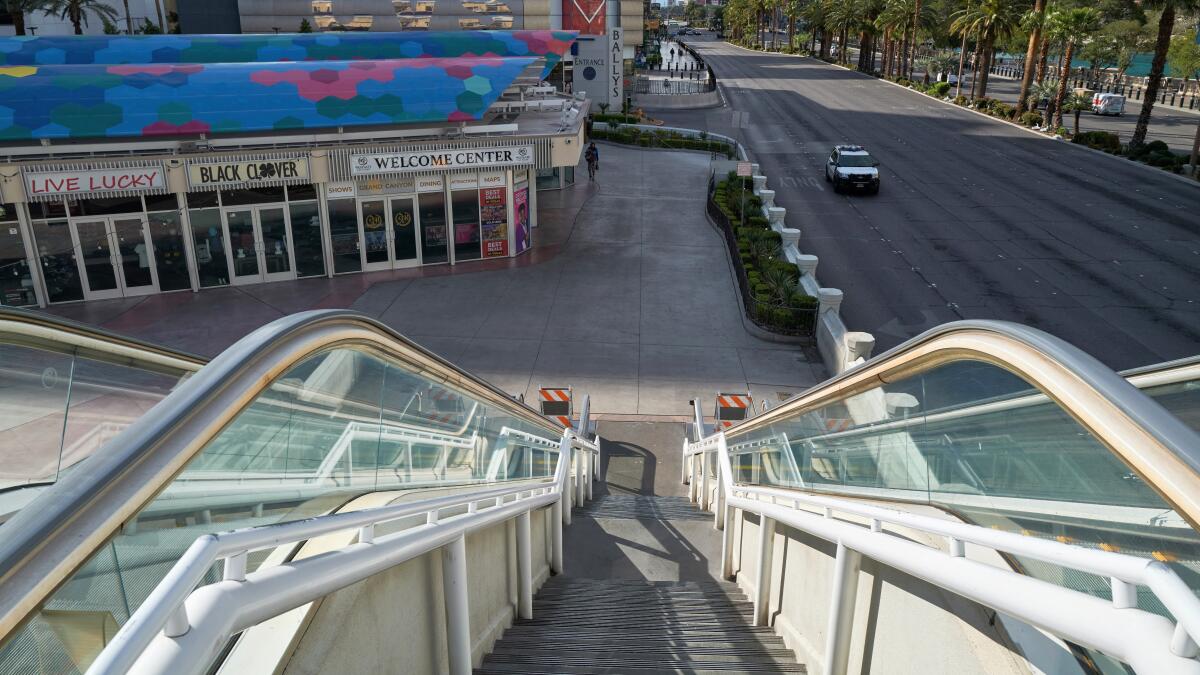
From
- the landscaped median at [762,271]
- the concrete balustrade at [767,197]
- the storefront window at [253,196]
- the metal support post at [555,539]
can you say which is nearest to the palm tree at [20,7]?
the storefront window at [253,196]

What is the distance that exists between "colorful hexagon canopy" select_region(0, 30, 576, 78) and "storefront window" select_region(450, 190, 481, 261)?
5905 millimetres

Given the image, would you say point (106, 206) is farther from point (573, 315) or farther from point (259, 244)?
point (573, 315)

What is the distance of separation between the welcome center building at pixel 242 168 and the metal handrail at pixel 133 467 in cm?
2026

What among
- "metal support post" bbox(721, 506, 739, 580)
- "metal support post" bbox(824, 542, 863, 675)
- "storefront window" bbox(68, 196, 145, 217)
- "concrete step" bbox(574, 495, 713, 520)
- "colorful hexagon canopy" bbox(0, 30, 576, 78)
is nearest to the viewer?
"metal support post" bbox(824, 542, 863, 675)

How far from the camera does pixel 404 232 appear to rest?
80.8 feet

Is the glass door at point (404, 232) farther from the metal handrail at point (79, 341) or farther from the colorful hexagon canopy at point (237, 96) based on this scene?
the metal handrail at point (79, 341)

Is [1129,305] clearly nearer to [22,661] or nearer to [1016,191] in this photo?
[1016,191]

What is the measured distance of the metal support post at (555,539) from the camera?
9.53 meters

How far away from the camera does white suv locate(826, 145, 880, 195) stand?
32.9m

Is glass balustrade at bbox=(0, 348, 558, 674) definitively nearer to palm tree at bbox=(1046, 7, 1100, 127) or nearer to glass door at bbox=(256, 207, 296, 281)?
glass door at bbox=(256, 207, 296, 281)

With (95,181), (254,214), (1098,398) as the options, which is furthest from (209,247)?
(1098,398)

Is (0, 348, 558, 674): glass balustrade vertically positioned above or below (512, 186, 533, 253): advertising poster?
above

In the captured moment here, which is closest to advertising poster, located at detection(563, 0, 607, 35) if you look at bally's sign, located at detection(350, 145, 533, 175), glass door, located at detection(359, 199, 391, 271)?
bally's sign, located at detection(350, 145, 533, 175)

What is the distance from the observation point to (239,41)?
93.1ft
